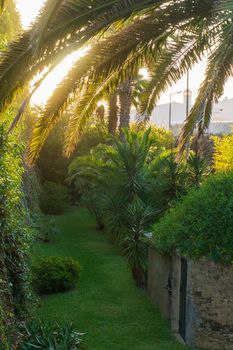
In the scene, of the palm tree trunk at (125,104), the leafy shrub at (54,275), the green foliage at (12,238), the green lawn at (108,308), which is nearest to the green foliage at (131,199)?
the green lawn at (108,308)

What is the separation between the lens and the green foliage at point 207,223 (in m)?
8.82

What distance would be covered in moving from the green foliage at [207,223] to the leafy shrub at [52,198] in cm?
1764

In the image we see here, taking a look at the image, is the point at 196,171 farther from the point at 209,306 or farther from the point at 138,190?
the point at 209,306

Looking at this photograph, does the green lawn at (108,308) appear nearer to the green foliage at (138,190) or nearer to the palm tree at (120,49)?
the green foliage at (138,190)

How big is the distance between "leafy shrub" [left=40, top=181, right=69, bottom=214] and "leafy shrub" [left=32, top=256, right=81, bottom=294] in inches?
561

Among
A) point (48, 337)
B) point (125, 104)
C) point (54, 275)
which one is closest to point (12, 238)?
point (48, 337)

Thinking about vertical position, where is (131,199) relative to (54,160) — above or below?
below

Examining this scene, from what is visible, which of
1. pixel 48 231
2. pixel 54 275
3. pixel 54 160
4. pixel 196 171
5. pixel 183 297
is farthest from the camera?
pixel 54 160

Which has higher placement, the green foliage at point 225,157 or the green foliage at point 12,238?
the green foliage at point 225,157

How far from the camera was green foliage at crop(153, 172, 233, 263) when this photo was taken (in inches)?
347

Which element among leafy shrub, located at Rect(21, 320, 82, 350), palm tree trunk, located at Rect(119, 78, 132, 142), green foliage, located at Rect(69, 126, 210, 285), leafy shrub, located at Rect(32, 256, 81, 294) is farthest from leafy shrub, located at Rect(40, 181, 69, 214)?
leafy shrub, located at Rect(21, 320, 82, 350)

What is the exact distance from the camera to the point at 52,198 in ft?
89.9

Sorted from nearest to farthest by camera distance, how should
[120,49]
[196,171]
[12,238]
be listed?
[120,49] < [12,238] < [196,171]

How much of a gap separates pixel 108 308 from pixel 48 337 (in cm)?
369
